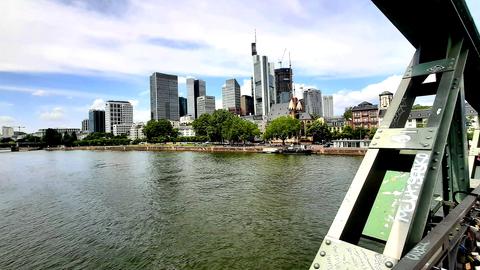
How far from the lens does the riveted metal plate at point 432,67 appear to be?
15.9 feet

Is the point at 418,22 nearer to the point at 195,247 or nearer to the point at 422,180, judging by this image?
the point at 422,180

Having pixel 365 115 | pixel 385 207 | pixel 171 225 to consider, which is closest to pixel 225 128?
pixel 365 115

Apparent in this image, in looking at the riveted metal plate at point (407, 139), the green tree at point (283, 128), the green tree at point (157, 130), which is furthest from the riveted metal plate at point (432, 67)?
the green tree at point (157, 130)

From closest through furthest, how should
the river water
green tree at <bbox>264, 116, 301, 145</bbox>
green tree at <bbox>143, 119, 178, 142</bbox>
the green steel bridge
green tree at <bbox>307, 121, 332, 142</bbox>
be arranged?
the green steel bridge, the river water, green tree at <bbox>264, 116, 301, 145</bbox>, green tree at <bbox>307, 121, 332, 142</bbox>, green tree at <bbox>143, 119, 178, 142</bbox>

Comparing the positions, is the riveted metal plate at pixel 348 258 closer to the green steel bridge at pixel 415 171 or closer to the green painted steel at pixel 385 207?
the green steel bridge at pixel 415 171

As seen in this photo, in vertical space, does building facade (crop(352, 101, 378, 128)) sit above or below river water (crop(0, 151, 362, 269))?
above

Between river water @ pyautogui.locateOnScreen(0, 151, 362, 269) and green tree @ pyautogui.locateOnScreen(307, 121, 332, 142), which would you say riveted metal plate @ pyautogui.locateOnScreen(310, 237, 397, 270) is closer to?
river water @ pyautogui.locateOnScreen(0, 151, 362, 269)

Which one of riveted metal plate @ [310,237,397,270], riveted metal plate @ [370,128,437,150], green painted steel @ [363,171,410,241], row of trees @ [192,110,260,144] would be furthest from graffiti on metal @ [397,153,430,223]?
row of trees @ [192,110,260,144]

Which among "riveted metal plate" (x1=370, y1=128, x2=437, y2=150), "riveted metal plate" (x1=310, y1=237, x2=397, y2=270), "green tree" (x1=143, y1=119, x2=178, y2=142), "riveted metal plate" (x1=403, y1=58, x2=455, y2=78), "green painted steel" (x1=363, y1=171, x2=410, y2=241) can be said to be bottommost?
"riveted metal plate" (x1=310, y1=237, x2=397, y2=270)

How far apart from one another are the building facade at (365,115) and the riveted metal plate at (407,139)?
148 meters

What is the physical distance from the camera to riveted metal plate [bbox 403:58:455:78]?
484cm

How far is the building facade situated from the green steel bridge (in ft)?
480

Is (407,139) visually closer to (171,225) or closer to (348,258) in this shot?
(348,258)

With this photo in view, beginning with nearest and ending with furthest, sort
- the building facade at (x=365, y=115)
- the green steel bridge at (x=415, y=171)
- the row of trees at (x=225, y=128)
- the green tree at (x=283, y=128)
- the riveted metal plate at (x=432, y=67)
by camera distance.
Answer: the green steel bridge at (x=415, y=171) < the riveted metal plate at (x=432, y=67) < the green tree at (x=283, y=128) < the row of trees at (x=225, y=128) < the building facade at (x=365, y=115)
